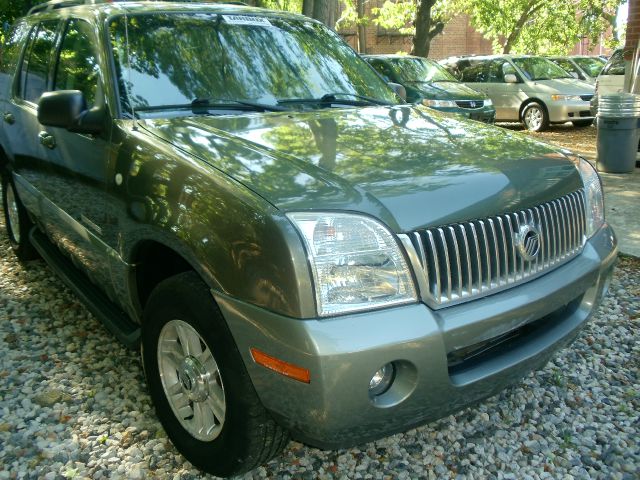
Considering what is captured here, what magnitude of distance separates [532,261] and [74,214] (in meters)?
2.32

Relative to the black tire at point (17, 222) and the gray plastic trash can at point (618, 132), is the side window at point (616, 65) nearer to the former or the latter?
the gray plastic trash can at point (618, 132)

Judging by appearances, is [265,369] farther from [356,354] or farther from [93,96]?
[93,96]

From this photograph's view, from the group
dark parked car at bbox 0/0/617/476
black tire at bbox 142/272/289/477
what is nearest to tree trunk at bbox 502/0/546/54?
dark parked car at bbox 0/0/617/476

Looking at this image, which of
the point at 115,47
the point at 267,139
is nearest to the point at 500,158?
the point at 267,139

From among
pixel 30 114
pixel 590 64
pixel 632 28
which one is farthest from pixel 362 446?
pixel 590 64

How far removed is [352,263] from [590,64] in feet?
61.5

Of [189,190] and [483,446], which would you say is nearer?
[189,190]

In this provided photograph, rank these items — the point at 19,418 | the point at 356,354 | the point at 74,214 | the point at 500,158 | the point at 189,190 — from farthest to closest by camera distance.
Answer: the point at 74,214, the point at 19,418, the point at 500,158, the point at 189,190, the point at 356,354

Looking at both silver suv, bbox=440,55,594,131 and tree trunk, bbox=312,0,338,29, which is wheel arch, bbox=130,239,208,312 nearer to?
tree trunk, bbox=312,0,338,29

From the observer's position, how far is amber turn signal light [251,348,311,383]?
1.96 m

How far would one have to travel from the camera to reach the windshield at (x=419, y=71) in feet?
41.5

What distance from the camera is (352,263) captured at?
2.07 metres

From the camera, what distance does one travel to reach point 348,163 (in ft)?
8.11

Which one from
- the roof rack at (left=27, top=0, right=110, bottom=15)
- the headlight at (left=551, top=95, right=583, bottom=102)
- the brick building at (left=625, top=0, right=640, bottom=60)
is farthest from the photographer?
the headlight at (left=551, top=95, right=583, bottom=102)
